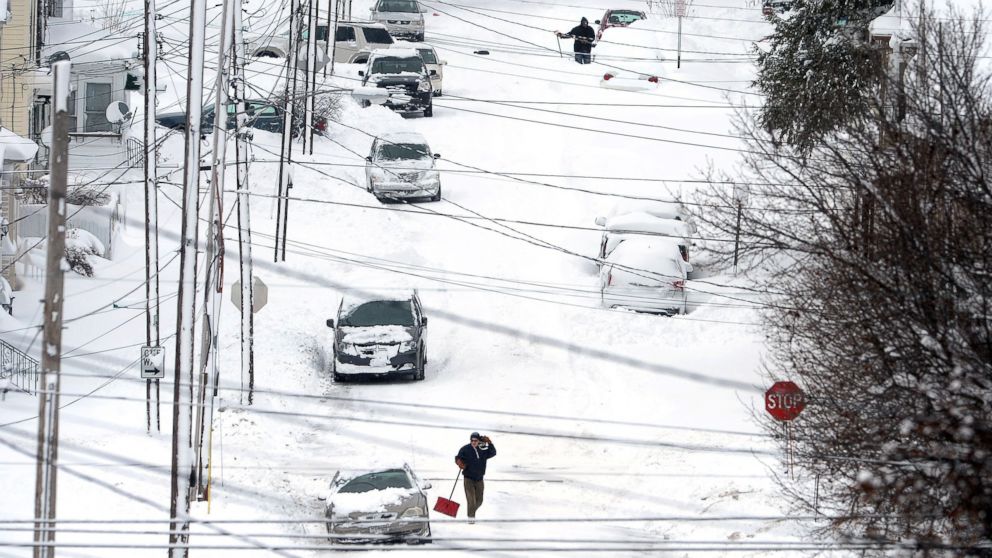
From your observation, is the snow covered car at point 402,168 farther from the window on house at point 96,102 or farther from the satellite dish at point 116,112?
the window on house at point 96,102

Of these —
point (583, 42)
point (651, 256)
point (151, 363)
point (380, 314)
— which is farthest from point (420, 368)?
point (583, 42)

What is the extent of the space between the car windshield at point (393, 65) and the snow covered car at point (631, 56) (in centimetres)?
963

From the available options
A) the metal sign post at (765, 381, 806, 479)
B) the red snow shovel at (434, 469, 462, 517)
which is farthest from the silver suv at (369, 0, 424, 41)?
the metal sign post at (765, 381, 806, 479)

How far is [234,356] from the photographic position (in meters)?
27.4

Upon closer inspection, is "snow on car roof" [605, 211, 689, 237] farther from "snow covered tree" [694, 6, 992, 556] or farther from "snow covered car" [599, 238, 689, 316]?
"snow covered tree" [694, 6, 992, 556]

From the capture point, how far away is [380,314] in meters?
25.9

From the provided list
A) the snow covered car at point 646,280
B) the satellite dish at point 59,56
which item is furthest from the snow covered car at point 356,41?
the snow covered car at point 646,280

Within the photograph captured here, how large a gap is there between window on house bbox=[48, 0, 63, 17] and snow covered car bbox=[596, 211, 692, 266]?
2032 centimetres

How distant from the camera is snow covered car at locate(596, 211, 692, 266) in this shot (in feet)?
96.0

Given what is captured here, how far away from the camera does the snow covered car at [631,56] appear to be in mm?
48406

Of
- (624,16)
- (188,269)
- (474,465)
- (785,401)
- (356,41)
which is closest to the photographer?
(785,401)

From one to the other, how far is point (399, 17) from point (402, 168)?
66.9ft

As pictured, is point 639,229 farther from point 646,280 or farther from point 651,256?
point 646,280

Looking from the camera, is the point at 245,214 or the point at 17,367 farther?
the point at 17,367
